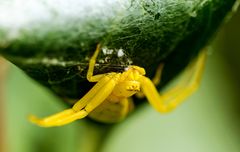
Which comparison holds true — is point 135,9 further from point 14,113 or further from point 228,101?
point 228,101

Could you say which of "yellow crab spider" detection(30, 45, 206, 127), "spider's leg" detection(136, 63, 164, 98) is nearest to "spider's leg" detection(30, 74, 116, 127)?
"yellow crab spider" detection(30, 45, 206, 127)

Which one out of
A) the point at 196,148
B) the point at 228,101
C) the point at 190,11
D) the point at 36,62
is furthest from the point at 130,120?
the point at 36,62

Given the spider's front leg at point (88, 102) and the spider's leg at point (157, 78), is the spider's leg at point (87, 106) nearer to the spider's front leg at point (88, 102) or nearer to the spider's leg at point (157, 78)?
the spider's front leg at point (88, 102)

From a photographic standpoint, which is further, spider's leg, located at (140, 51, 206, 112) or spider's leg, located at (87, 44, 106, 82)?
spider's leg, located at (140, 51, 206, 112)

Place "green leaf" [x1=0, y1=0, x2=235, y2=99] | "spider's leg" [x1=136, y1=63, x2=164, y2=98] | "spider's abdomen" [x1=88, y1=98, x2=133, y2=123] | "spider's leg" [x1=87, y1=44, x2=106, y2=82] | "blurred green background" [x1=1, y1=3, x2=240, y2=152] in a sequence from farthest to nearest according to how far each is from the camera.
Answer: "blurred green background" [x1=1, y1=3, x2=240, y2=152] < "spider's abdomen" [x1=88, y1=98, x2=133, y2=123] < "spider's leg" [x1=136, y1=63, x2=164, y2=98] < "spider's leg" [x1=87, y1=44, x2=106, y2=82] < "green leaf" [x1=0, y1=0, x2=235, y2=99]

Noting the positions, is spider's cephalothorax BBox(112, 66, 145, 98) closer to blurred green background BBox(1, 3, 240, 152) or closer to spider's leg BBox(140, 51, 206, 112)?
spider's leg BBox(140, 51, 206, 112)

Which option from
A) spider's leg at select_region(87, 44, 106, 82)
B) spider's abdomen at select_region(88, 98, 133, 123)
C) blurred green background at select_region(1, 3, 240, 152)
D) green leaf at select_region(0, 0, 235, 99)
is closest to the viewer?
green leaf at select_region(0, 0, 235, 99)

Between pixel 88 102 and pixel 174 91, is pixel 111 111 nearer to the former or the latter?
pixel 88 102

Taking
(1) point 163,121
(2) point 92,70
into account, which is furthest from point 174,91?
(2) point 92,70
